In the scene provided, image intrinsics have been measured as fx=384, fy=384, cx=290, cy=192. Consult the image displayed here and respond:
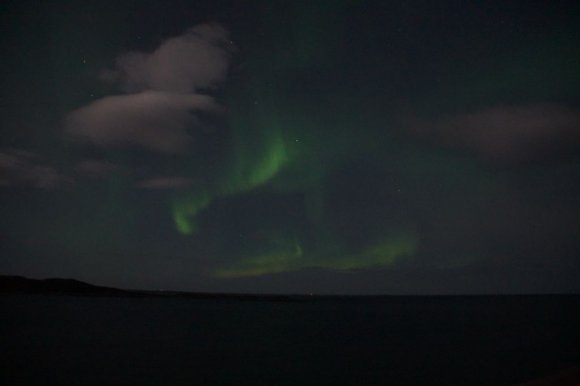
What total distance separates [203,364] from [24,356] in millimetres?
12935

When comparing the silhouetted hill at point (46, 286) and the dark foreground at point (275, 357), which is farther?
the silhouetted hill at point (46, 286)

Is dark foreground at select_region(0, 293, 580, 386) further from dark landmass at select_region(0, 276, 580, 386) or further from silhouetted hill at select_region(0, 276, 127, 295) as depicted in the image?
silhouetted hill at select_region(0, 276, 127, 295)

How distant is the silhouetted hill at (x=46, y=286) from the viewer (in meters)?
175

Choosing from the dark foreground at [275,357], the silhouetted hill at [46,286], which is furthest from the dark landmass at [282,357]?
the silhouetted hill at [46,286]

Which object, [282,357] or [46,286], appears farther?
[46,286]

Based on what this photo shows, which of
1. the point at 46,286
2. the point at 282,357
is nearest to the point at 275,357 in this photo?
the point at 282,357

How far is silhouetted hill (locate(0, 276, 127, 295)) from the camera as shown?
175 metres

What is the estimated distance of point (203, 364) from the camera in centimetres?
2677

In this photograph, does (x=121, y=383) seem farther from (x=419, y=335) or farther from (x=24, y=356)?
(x=419, y=335)

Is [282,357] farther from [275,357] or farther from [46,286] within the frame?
[46,286]

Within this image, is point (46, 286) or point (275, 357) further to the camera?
point (46, 286)

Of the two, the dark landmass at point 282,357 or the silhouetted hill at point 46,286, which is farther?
the silhouetted hill at point 46,286

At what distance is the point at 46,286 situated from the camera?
186 m

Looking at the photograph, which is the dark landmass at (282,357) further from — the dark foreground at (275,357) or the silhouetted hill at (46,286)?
the silhouetted hill at (46,286)
